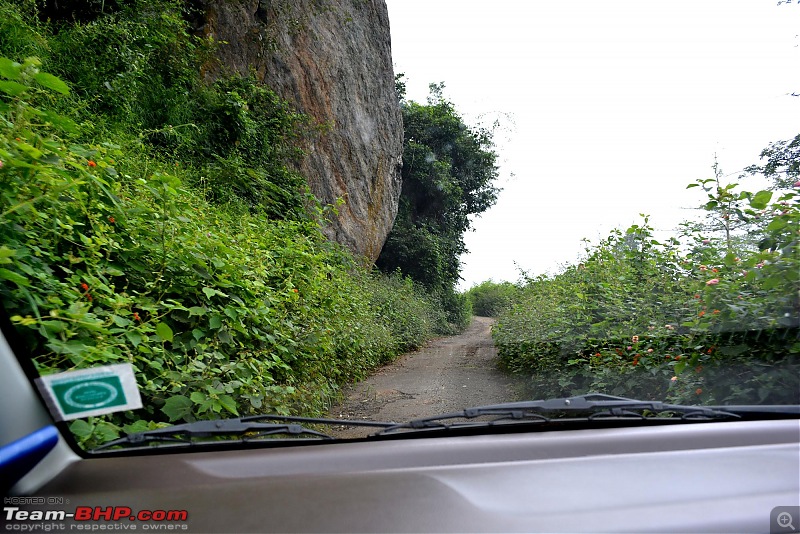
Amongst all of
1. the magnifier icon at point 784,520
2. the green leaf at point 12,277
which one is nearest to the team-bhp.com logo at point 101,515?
the green leaf at point 12,277

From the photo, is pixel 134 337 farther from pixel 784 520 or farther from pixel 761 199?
pixel 761 199

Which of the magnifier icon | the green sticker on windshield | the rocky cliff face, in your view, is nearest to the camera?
the magnifier icon

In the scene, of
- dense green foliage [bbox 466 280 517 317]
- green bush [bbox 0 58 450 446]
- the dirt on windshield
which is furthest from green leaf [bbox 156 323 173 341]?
dense green foliage [bbox 466 280 517 317]

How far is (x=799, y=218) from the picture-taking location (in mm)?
2656

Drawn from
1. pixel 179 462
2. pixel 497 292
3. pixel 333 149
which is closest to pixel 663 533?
pixel 179 462

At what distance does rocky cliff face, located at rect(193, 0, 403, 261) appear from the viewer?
975cm

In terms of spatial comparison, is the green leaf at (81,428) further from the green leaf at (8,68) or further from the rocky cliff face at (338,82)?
the rocky cliff face at (338,82)

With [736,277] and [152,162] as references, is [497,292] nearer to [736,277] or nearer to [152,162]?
[736,277]

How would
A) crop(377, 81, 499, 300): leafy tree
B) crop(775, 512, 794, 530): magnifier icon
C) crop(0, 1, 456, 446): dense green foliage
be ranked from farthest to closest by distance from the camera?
crop(377, 81, 499, 300): leafy tree → crop(0, 1, 456, 446): dense green foliage → crop(775, 512, 794, 530): magnifier icon

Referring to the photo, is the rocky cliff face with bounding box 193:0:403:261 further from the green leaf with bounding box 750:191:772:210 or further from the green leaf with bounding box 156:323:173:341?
the green leaf with bounding box 750:191:772:210

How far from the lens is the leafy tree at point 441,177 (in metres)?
18.1

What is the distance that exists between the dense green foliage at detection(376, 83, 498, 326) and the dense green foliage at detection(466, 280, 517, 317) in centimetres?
917

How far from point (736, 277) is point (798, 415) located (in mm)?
1510

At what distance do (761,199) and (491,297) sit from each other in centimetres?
402
